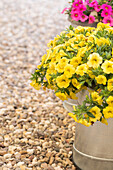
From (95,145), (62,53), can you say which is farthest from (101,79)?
(95,145)

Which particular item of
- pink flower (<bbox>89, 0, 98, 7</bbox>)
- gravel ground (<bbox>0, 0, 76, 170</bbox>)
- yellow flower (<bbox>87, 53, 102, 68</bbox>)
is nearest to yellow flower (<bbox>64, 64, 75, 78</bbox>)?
yellow flower (<bbox>87, 53, 102, 68</bbox>)

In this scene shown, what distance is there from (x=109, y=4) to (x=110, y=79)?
4.85ft

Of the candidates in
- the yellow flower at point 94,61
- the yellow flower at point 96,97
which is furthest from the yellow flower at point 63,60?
Result: the yellow flower at point 96,97

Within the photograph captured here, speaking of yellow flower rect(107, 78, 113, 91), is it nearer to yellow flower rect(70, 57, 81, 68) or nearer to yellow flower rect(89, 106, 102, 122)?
yellow flower rect(89, 106, 102, 122)

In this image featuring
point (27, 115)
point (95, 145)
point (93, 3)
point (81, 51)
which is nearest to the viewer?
point (81, 51)

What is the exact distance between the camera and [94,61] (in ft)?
5.48

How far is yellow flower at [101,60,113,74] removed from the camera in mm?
1607

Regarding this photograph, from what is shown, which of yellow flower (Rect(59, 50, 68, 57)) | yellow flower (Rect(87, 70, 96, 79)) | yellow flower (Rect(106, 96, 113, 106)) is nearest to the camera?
A: yellow flower (Rect(106, 96, 113, 106))

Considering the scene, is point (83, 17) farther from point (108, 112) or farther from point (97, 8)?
point (108, 112)

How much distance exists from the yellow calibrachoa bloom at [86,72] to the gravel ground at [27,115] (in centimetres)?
55

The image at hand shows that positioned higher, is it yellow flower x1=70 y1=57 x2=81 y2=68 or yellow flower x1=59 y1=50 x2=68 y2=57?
yellow flower x1=59 y1=50 x2=68 y2=57

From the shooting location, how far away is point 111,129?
182cm

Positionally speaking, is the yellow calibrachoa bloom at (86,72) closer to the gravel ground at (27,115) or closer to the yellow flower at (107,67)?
the yellow flower at (107,67)

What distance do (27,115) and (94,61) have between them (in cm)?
124
